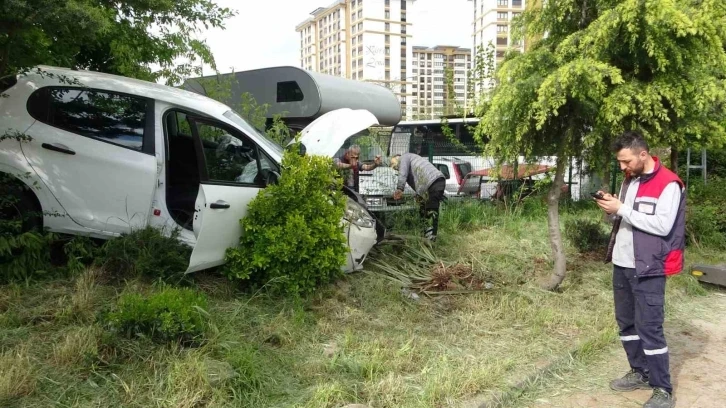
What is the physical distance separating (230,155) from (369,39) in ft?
337

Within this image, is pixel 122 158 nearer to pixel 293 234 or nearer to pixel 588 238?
pixel 293 234

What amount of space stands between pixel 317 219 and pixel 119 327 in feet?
6.11

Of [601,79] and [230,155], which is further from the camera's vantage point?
[230,155]

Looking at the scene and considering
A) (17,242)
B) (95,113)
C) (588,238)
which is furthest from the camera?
(588,238)

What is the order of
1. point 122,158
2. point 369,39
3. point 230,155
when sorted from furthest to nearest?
point 369,39 → point 230,155 → point 122,158

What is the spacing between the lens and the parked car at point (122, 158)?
15.1 feet

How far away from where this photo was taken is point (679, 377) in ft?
13.1

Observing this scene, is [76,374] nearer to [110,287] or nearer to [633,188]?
[110,287]

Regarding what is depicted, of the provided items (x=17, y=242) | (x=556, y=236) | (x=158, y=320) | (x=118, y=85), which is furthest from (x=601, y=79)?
(x=17, y=242)

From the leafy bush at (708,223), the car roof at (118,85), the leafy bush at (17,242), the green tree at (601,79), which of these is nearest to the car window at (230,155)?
the car roof at (118,85)

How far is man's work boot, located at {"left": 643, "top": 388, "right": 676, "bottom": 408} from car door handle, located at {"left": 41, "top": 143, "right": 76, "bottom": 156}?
4808mm

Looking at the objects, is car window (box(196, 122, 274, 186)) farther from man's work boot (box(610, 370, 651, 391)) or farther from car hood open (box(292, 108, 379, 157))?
man's work boot (box(610, 370, 651, 391))

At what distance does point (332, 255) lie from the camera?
4734 mm

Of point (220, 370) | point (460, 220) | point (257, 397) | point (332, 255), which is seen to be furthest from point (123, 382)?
point (460, 220)
